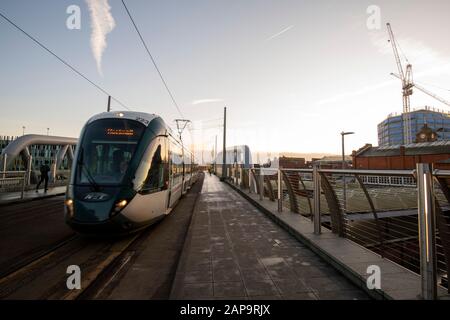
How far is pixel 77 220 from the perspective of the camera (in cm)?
479

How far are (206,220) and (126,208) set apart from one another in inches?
113

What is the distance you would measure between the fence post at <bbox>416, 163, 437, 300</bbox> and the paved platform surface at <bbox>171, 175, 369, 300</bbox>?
0.63m

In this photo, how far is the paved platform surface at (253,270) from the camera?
2986 millimetres

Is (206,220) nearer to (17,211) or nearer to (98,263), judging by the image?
(98,263)

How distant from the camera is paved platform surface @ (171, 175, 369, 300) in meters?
2.99

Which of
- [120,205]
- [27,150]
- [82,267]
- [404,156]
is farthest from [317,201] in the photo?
[404,156]

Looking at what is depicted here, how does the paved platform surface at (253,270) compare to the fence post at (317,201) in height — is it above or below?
below

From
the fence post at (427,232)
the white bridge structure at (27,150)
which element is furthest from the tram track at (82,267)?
the white bridge structure at (27,150)

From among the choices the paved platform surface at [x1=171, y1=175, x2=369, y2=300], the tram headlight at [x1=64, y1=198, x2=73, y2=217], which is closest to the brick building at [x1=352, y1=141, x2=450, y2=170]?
the paved platform surface at [x1=171, y1=175, x2=369, y2=300]

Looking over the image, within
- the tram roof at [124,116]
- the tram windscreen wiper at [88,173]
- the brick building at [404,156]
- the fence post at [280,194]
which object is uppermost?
the brick building at [404,156]

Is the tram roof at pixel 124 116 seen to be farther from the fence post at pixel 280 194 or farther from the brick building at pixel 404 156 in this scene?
the brick building at pixel 404 156

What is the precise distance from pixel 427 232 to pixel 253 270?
2158 millimetres

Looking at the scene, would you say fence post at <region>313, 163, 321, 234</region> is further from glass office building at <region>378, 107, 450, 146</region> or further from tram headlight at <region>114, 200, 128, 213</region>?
glass office building at <region>378, 107, 450, 146</region>

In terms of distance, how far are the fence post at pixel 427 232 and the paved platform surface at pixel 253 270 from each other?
629mm
